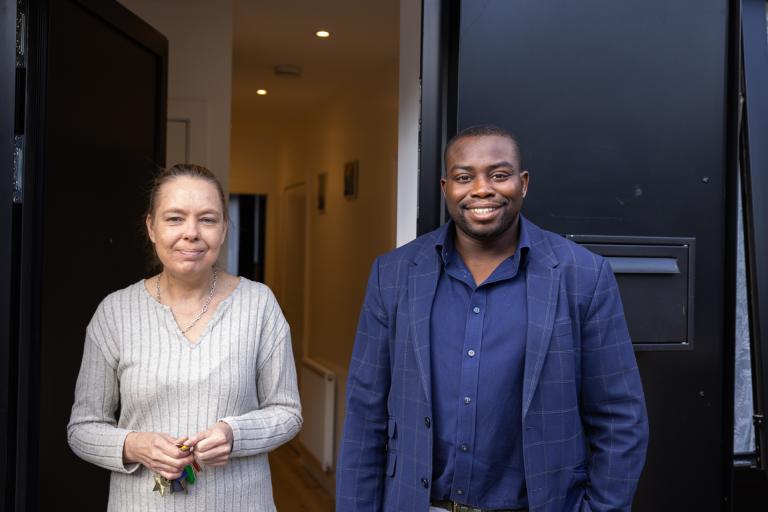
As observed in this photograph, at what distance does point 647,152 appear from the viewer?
85.4 inches

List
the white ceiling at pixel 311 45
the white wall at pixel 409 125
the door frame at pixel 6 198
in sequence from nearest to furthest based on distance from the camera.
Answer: the door frame at pixel 6 198, the white wall at pixel 409 125, the white ceiling at pixel 311 45

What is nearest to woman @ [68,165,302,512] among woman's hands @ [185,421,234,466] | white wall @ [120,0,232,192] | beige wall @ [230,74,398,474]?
woman's hands @ [185,421,234,466]

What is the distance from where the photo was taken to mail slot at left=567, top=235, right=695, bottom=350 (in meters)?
2.12

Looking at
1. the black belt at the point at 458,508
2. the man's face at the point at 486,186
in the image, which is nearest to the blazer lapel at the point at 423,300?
the man's face at the point at 486,186

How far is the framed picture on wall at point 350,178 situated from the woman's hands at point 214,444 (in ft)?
12.5

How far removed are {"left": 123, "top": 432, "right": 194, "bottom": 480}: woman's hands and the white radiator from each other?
353 centimetres

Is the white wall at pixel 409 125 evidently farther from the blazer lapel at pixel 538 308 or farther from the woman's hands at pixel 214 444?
the woman's hands at pixel 214 444

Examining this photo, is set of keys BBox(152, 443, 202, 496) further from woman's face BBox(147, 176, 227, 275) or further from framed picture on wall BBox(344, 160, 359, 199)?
framed picture on wall BBox(344, 160, 359, 199)

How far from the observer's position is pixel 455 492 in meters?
1.55

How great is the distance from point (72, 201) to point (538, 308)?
1569 millimetres

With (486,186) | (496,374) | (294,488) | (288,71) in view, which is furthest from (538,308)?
(294,488)

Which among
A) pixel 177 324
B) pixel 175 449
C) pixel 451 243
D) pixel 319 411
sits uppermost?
pixel 451 243

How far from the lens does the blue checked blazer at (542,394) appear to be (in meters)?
1.54

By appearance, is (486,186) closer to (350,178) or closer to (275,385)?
(275,385)
